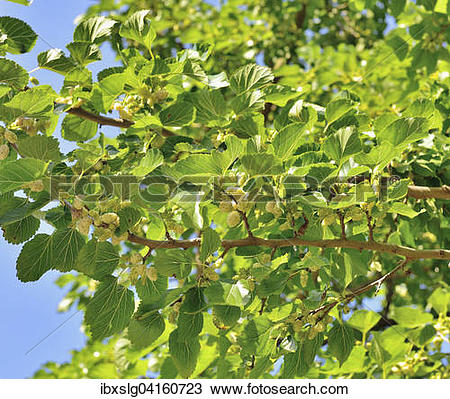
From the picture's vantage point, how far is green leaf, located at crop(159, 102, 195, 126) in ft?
3.29

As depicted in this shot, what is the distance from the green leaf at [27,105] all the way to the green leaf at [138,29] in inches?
9.9

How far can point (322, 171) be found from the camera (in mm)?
872

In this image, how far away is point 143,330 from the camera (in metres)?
0.88

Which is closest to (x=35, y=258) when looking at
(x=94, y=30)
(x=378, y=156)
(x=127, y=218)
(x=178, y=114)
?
(x=127, y=218)

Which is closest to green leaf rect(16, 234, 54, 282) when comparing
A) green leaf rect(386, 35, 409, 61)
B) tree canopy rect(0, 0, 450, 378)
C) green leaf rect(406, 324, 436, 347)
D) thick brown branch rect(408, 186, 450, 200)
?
tree canopy rect(0, 0, 450, 378)

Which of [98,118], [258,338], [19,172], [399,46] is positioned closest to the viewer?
[19,172]

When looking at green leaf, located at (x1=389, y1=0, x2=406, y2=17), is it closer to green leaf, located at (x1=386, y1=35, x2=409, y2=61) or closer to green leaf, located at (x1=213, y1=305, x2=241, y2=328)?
green leaf, located at (x1=386, y1=35, x2=409, y2=61)

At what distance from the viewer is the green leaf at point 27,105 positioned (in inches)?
33.3

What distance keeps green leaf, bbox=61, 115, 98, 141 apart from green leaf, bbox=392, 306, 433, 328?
101 centimetres

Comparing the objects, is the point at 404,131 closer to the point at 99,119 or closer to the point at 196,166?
the point at 196,166

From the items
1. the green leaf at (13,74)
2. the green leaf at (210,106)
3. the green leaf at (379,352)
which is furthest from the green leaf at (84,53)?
the green leaf at (379,352)

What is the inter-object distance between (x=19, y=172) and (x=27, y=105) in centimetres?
16
